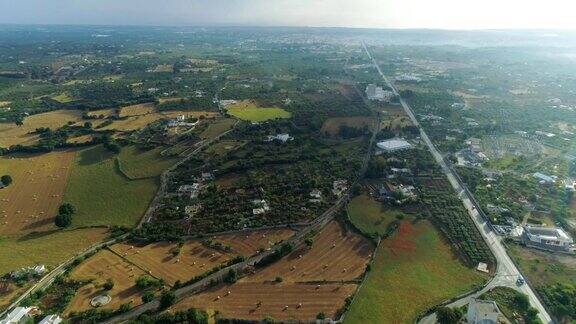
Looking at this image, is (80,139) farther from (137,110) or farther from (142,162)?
(137,110)

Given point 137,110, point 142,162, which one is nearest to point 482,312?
point 142,162

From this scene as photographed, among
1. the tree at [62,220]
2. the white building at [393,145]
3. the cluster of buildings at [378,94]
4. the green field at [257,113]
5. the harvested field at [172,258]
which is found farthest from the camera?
the cluster of buildings at [378,94]

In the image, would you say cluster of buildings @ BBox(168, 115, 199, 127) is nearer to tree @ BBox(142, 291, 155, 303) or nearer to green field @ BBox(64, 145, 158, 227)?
green field @ BBox(64, 145, 158, 227)

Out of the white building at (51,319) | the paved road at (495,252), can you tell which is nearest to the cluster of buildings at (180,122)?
the paved road at (495,252)

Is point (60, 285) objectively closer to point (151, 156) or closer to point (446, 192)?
point (151, 156)

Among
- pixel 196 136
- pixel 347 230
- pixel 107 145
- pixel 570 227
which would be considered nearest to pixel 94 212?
pixel 107 145

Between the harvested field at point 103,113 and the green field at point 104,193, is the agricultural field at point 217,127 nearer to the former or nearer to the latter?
the green field at point 104,193
